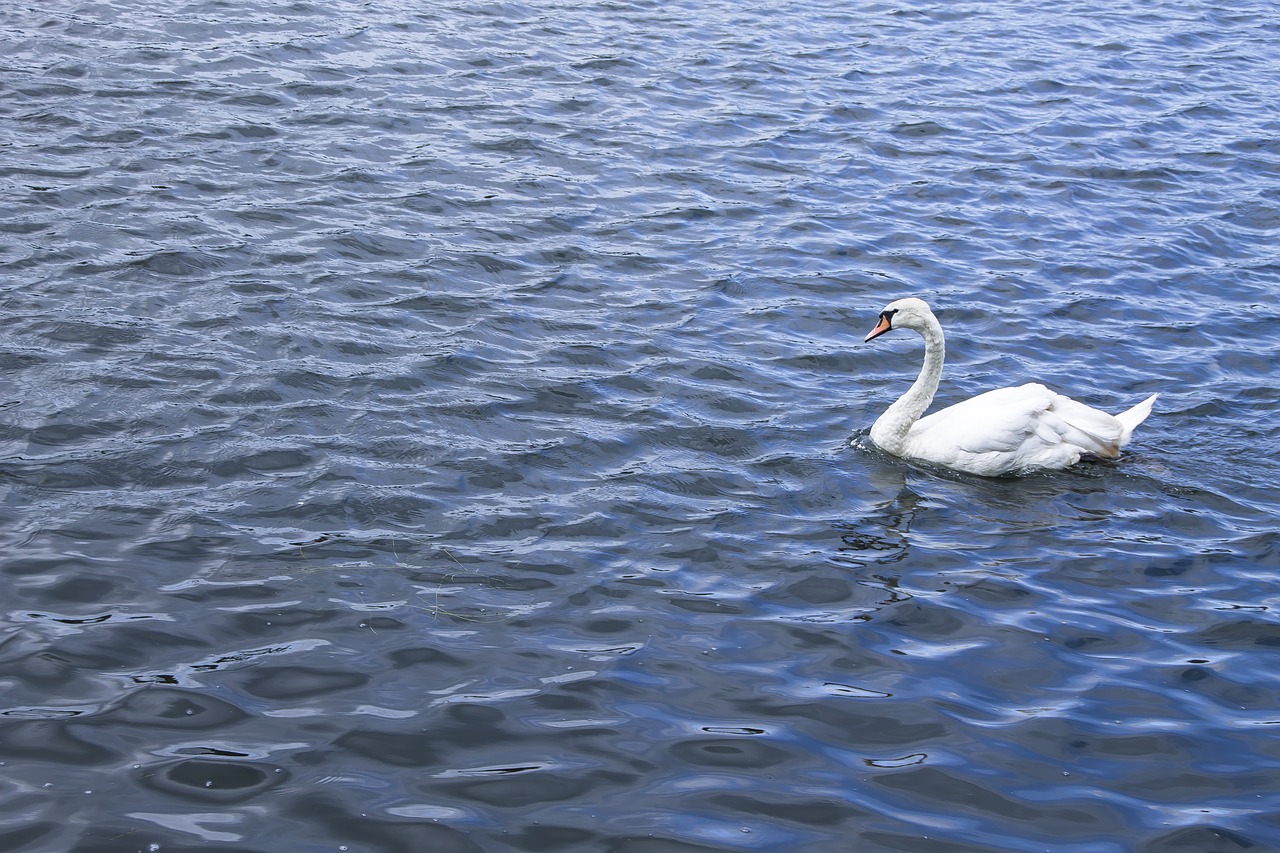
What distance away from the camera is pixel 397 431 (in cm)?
870

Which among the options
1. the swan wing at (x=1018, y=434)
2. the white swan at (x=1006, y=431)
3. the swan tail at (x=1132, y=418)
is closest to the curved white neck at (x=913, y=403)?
the white swan at (x=1006, y=431)

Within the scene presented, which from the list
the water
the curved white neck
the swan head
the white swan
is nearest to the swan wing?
the white swan

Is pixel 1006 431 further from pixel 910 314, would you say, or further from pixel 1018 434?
pixel 910 314

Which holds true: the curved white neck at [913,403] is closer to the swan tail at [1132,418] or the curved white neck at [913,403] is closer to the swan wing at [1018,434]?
the swan wing at [1018,434]

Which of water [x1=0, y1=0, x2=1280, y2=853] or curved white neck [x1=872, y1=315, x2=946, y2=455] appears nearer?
water [x1=0, y1=0, x2=1280, y2=853]

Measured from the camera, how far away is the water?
586cm

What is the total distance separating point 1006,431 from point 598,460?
287cm

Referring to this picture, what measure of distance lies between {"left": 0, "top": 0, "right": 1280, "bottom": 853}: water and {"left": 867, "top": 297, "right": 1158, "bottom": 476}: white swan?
206 millimetres

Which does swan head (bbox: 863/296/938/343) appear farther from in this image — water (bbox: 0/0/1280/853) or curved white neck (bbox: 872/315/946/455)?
water (bbox: 0/0/1280/853)

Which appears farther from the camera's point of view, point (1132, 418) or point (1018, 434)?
point (1132, 418)

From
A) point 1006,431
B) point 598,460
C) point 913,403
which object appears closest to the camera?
point 598,460

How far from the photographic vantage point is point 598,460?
8.66 m

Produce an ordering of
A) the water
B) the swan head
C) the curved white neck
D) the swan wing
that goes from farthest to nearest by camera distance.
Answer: the swan head
the curved white neck
the swan wing
the water

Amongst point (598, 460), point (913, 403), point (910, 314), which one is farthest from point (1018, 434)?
point (598, 460)
